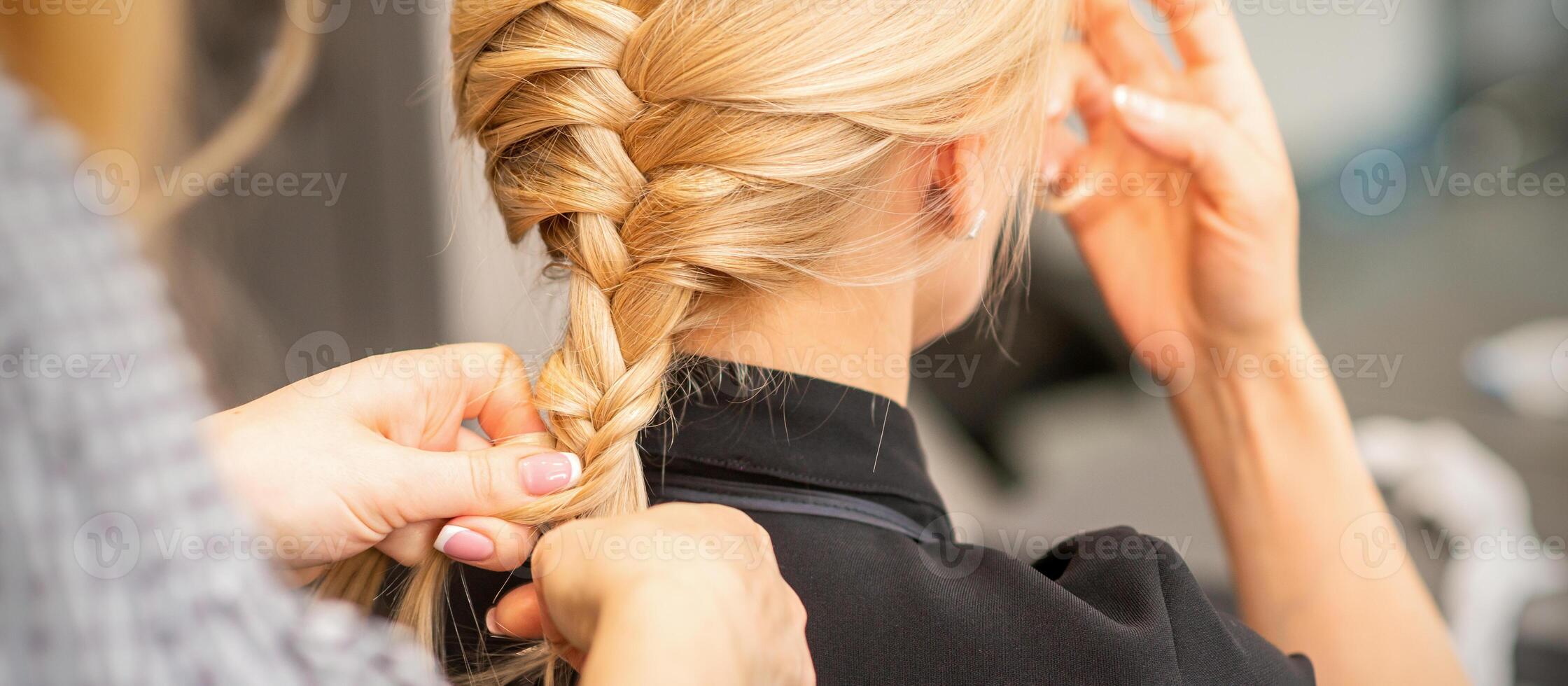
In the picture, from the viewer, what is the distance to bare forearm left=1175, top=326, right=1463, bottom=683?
33.6 inches

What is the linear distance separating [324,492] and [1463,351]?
140cm

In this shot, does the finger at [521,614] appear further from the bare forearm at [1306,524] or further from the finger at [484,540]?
the bare forearm at [1306,524]

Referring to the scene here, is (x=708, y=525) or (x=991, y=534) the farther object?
(x=991, y=534)

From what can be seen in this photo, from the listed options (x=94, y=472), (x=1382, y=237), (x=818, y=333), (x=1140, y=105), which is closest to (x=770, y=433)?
(x=818, y=333)

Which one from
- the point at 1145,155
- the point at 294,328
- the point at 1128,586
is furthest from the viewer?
the point at 294,328

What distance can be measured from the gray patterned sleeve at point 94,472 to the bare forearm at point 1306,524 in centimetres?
95

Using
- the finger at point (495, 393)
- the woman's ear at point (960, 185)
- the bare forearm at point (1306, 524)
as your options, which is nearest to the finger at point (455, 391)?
the finger at point (495, 393)

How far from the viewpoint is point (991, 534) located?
1.54 meters

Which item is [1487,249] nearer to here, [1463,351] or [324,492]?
[1463,351]

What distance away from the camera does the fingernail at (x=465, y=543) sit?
54 cm

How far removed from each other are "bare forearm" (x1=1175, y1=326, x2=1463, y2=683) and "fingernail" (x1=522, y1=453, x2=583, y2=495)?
76 cm

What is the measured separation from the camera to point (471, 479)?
54 centimetres

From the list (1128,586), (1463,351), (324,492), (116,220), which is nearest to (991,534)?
(1463,351)

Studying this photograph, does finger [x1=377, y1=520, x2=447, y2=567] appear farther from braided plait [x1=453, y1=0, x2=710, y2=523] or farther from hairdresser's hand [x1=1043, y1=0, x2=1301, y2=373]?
hairdresser's hand [x1=1043, y1=0, x2=1301, y2=373]
